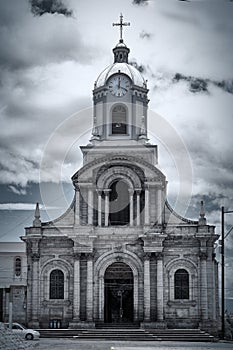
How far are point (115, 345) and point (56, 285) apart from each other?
1062 centimetres

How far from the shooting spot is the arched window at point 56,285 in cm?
4812

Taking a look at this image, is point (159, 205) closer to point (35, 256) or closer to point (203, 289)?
point (203, 289)

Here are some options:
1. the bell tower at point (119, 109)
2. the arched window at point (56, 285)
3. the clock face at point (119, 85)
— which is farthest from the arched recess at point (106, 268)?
the clock face at point (119, 85)

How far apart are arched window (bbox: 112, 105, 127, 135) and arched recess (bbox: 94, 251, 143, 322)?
9.56 meters

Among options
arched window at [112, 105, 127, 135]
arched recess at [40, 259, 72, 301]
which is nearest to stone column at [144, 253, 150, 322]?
arched recess at [40, 259, 72, 301]

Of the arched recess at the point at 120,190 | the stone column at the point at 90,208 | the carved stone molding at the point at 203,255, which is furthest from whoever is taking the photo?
the arched recess at the point at 120,190

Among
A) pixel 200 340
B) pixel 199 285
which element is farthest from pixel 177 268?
pixel 200 340

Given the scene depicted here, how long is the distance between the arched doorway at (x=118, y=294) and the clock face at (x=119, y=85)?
42.3 ft

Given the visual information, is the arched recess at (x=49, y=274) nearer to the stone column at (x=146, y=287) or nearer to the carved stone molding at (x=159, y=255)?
the stone column at (x=146, y=287)

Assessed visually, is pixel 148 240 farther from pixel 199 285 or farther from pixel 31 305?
pixel 31 305

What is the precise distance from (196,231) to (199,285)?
3.73 meters

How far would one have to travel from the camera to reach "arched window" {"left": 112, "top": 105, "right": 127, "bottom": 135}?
51688mm

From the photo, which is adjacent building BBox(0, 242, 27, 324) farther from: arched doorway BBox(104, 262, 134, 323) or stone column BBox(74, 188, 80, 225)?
arched doorway BBox(104, 262, 134, 323)

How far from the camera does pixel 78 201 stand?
49.1 m
